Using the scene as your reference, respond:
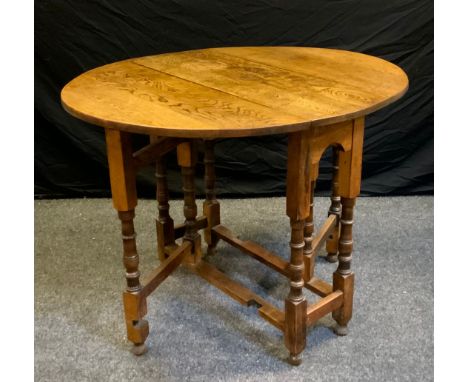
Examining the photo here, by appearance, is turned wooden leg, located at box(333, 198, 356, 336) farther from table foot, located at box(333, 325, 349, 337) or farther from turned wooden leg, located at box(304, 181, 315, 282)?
turned wooden leg, located at box(304, 181, 315, 282)

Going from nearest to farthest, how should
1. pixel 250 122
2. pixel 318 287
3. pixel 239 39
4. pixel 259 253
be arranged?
pixel 250 122 → pixel 318 287 → pixel 259 253 → pixel 239 39

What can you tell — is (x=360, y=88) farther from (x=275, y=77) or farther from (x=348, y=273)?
(x=348, y=273)

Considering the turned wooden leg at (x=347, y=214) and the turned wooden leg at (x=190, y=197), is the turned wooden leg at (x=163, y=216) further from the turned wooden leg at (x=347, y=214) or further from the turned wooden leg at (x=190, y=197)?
the turned wooden leg at (x=347, y=214)

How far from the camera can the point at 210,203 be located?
96.8 inches

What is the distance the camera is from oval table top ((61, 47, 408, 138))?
149 centimetres

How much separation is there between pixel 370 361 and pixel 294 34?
1.64 meters

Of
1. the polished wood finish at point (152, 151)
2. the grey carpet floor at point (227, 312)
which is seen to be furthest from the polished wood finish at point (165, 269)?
the polished wood finish at point (152, 151)

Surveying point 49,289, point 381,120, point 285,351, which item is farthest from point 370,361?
point 381,120

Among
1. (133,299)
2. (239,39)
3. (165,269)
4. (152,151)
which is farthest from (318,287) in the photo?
(239,39)

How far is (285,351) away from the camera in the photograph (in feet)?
6.40

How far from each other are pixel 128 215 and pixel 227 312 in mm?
621

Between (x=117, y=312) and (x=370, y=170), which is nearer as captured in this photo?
(x=117, y=312)

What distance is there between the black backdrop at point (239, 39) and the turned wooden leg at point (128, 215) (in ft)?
4.12

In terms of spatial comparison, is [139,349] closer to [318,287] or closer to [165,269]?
[165,269]
